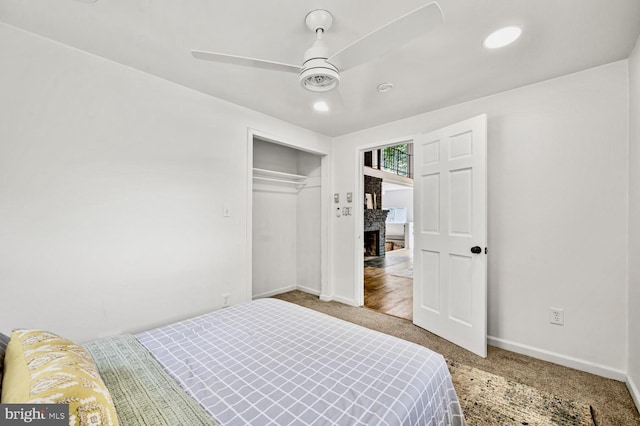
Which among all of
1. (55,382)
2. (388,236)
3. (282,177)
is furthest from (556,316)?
(388,236)

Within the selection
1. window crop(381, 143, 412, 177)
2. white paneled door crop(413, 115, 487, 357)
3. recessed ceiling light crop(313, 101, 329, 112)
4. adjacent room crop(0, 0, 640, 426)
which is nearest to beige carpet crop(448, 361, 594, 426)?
adjacent room crop(0, 0, 640, 426)

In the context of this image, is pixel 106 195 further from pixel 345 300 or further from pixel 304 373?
pixel 345 300

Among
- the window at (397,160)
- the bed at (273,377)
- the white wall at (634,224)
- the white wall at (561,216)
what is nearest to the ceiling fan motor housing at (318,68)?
the bed at (273,377)

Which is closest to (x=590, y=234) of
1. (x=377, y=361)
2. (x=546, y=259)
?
(x=546, y=259)

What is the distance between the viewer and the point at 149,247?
2.21 meters

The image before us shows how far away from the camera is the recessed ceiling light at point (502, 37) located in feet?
5.46

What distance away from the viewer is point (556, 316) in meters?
2.24

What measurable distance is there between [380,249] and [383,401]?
6.71m

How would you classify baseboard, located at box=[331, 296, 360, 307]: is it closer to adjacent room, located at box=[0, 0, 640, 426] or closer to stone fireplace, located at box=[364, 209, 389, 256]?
adjacent room, located at box=[0, 0, 640, 426]

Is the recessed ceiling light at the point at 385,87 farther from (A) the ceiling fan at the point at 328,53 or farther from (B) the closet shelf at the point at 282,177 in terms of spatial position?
(B) the closet shelf at the point at 282,177

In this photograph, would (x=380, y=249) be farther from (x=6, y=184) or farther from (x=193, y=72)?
(x=6, y=184)

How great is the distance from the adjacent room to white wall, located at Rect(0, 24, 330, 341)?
0.01 meters

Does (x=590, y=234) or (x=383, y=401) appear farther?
(x=590, y=234)

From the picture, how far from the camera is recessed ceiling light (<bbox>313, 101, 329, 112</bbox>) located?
2730 mm
